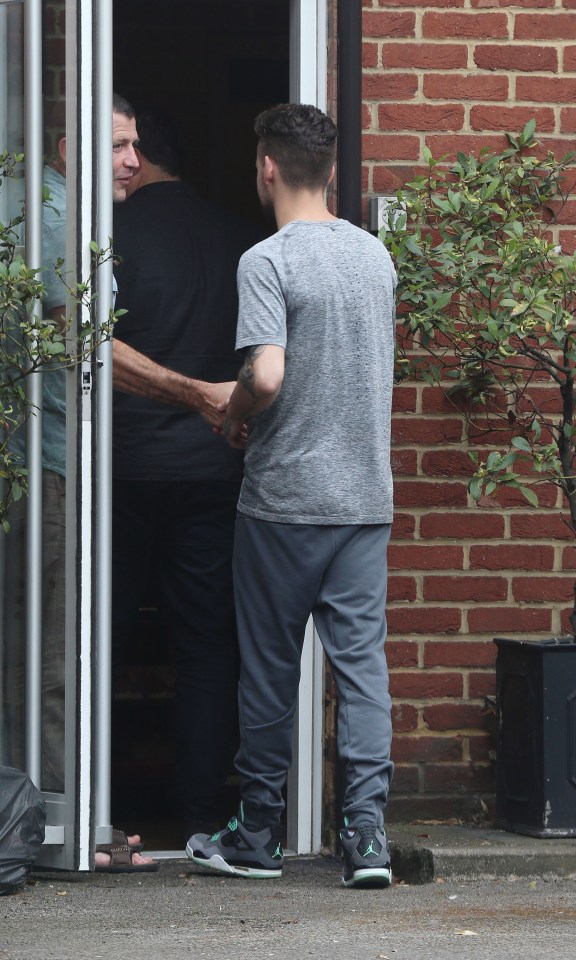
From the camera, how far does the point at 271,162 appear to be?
3.99m

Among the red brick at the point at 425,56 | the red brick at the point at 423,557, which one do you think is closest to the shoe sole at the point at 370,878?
the red brick at the point at 423,557

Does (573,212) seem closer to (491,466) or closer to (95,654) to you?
(491,466)

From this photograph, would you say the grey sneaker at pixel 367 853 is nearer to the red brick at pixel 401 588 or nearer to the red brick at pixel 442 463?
the red brick at pixel 401 588

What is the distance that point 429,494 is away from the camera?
4.66 m

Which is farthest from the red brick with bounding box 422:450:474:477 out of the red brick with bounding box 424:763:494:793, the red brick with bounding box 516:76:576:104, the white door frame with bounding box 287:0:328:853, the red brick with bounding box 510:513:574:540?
the red brick with bounding box 516:76:576:104

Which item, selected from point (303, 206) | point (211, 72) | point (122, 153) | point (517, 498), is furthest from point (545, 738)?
point (211, 72)

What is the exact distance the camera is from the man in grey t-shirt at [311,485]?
3850 mm

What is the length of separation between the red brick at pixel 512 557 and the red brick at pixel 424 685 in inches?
13.1

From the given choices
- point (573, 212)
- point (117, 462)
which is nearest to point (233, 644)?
point (117, 462)

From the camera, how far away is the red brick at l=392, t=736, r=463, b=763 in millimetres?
4637

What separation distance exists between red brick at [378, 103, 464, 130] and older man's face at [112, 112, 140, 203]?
72 centimetres

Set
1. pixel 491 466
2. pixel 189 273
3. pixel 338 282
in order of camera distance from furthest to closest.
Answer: pixel 189 273
pixel 491 466
pixel 338 282

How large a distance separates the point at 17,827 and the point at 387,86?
2.31 meters

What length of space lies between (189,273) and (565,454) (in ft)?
3.88
